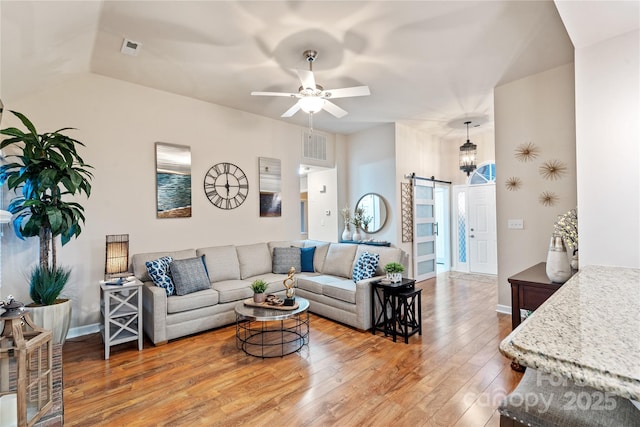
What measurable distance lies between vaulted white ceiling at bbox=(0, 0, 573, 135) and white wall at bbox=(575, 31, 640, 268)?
0.84 metres

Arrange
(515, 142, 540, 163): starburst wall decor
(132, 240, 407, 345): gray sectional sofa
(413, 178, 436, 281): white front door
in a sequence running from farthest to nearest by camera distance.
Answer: (413, 178, 436, 281): white front door
(515, 142, 540, 163): starburst wall decor
(132, 240, 407, 345): gray sectional sofa

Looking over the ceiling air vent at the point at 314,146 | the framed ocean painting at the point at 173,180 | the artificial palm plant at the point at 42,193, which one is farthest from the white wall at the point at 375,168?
the artificial palm plant at the point at 42,193

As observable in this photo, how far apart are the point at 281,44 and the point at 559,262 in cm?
313

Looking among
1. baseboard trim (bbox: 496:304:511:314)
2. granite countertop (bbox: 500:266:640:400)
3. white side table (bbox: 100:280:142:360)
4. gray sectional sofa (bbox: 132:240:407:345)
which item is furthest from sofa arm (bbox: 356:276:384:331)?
granite countertop (bbox: 500:266:640:400)

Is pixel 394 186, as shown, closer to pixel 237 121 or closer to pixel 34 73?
pixel 237 121

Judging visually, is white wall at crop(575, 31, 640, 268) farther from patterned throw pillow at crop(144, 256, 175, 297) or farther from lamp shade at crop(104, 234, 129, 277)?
lamp shade at crop(104, 234, 129, 277)

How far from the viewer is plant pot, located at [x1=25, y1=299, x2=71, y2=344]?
2598 mm

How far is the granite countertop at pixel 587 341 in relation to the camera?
1.97 ft

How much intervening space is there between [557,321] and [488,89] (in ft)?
13.2

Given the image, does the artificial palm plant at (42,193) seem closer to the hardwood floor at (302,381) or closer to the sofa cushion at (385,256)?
the hardwood floor at (302,381)

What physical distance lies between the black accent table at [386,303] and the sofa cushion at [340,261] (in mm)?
750

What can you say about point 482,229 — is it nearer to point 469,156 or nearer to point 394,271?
point 469,156

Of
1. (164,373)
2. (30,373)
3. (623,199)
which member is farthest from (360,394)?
(623,199)

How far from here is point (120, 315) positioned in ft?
9.73
